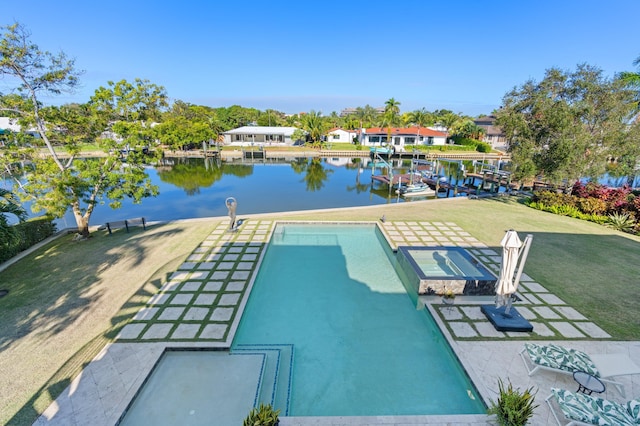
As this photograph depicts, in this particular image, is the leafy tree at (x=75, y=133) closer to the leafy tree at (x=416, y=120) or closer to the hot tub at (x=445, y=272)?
the hot tub at (x=445, y=272)

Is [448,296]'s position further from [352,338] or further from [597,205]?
[597,205]

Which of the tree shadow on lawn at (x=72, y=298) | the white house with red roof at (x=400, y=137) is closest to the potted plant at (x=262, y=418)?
the tree shadow on lawn at (x=72, y=298)

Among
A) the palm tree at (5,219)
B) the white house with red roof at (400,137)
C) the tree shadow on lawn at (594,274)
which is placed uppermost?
the white house with red roof at (400,137)

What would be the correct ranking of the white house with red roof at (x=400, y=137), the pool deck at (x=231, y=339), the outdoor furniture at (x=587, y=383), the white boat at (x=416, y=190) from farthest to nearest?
the white house with red roof at (x=400, y=137) < the white boat at (x=416, y=190) < the outdoor furniture at (x=587, y=383) < the pool deck at (x=231, y=339)

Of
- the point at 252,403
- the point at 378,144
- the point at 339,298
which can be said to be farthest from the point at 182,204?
the point at 378,144

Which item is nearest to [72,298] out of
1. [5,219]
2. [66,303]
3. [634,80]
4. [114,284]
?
[66,303]

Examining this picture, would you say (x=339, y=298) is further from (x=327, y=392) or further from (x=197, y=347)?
(x=197, y=347)

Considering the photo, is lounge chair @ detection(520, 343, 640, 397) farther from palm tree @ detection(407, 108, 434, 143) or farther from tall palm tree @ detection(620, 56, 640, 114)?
palm tree @ detection(407, 108, 434, 143)

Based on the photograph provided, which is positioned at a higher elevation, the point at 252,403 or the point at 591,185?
the point at 591,185
